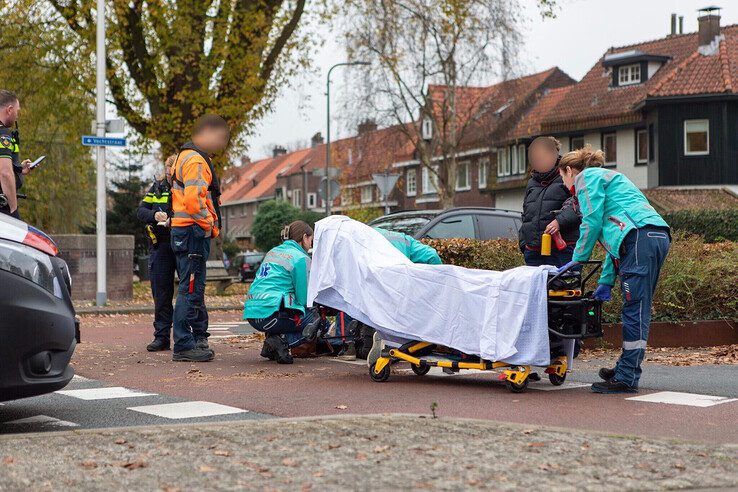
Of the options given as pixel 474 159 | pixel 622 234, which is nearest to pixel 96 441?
pixel 622 234

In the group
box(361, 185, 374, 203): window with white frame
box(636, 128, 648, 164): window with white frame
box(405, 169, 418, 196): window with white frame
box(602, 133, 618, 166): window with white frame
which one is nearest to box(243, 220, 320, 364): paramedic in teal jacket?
box(636, 128, 648, 164): window with white frame

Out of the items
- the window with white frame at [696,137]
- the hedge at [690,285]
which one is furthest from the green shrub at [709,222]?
the hedge at [690,285]

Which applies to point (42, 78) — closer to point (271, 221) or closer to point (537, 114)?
point (537, 114)

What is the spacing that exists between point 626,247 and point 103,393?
4.09 m

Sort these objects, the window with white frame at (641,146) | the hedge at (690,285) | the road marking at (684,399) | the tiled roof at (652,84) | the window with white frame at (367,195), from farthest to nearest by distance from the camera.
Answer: the window with white frame at (367,195) → the window with white frame at (641,146) → the tiled roof at (652,84) → the hedge at (690,285) → the road marking at (684,399)

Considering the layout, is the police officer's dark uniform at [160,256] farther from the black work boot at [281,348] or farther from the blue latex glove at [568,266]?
the blue latex glove at [568,266]

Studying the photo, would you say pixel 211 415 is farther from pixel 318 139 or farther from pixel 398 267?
pixel 318 139

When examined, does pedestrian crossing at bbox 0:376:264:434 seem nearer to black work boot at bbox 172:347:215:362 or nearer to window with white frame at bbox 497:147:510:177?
black work boot at bbox 172:347:215:362

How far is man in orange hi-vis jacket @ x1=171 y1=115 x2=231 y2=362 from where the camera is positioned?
33.6 feet

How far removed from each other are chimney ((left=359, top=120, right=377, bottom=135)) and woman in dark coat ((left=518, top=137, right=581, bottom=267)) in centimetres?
3154

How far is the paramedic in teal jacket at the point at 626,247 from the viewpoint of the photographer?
786 cm

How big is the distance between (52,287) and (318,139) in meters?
103

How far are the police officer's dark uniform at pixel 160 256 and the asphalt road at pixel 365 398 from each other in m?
1.10

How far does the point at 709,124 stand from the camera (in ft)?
146
